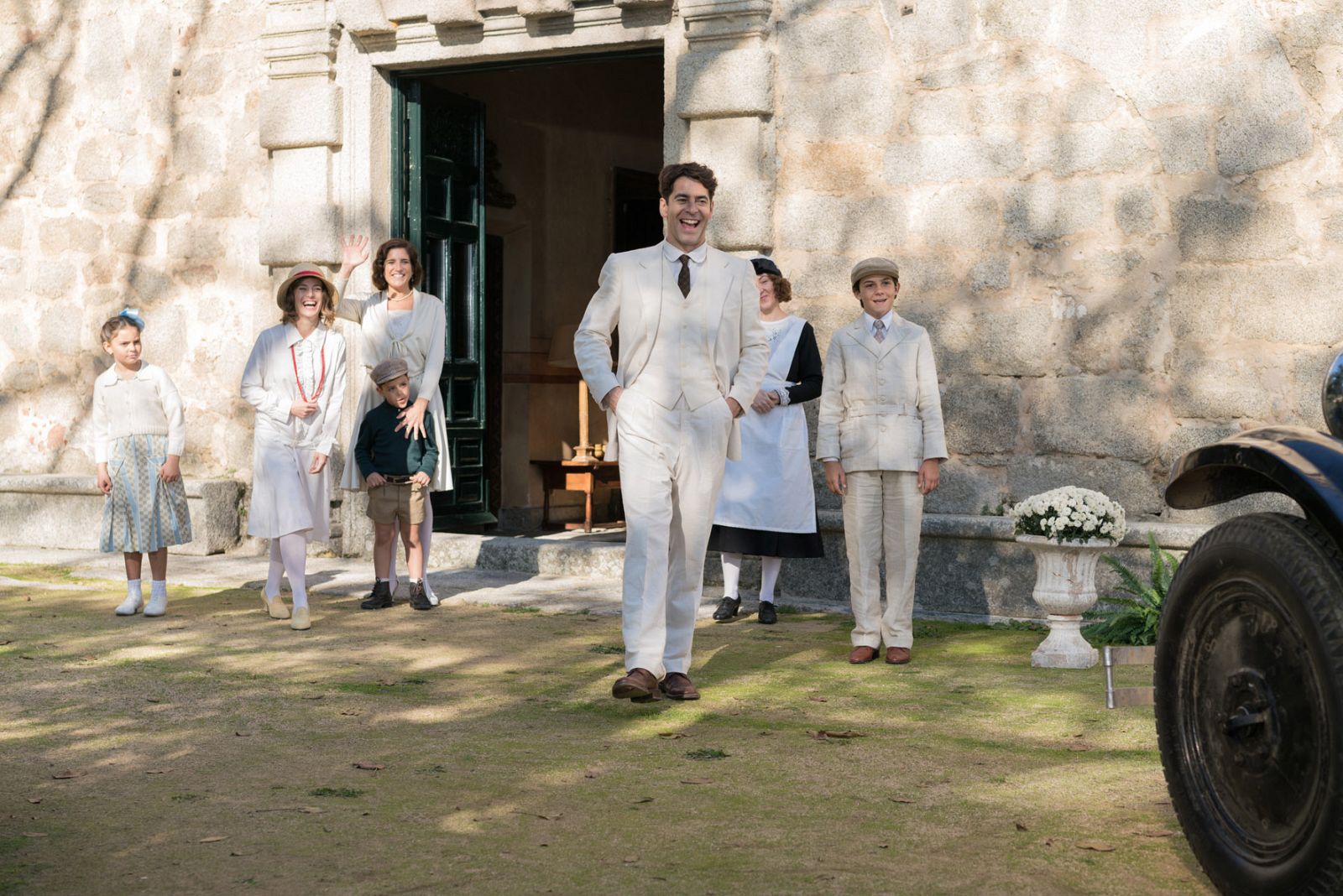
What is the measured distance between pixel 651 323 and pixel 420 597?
2779 mm

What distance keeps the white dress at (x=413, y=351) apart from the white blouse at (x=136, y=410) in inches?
34.4

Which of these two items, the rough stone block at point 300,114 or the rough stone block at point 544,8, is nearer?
the rough stone block at point 544,8

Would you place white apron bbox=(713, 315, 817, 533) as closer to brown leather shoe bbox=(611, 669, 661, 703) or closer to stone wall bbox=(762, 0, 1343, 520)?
stone wall bbox=(762, 0, 1343, 520)

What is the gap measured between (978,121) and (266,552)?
16.5 ft

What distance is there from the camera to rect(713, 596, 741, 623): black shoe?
7512 mm

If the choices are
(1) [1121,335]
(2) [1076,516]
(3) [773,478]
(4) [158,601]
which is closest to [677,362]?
(2) [1076,516]

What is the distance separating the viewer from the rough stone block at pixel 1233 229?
24.1 feet

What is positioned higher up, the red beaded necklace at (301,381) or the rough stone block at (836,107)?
the rough stone block at (836,107)

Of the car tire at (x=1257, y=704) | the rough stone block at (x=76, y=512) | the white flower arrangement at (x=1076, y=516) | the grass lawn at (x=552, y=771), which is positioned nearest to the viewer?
the car tire at (x=1257, y=704)

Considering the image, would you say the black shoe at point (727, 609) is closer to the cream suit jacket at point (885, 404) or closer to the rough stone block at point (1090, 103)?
the cream suit jacket at point (885, 404)

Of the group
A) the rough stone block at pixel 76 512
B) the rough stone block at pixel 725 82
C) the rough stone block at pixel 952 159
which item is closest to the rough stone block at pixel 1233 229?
the rough stone block at pixel 952 159

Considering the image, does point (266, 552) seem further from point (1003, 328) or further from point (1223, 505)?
point (1223, 505)

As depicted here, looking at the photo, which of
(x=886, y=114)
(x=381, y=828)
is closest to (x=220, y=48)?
(x=886, y=114)

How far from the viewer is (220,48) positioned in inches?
400
